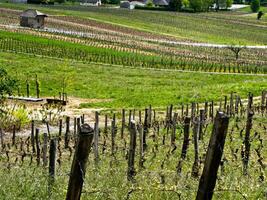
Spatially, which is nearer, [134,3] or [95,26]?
[95,26]

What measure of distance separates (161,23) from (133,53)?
5799 centimetres

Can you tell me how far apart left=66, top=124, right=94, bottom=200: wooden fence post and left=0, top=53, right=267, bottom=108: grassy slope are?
76.4 feet

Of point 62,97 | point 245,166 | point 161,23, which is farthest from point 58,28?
point 245,166

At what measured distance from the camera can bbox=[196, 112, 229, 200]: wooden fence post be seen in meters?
7.21

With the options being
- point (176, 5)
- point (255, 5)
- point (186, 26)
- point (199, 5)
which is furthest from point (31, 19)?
point (255, 5)

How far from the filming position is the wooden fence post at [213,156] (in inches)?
284

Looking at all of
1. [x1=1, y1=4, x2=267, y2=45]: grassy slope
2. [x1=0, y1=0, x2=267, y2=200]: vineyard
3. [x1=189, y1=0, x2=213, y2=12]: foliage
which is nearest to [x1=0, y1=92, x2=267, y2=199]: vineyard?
[x1=0, y1=0, x2=267, y2=200]: vineyard

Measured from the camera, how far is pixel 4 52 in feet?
178

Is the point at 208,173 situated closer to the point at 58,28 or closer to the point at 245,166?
the point at 245,166

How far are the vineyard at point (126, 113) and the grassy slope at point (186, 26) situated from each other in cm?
116

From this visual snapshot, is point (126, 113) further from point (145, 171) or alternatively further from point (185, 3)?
point (185, 3)

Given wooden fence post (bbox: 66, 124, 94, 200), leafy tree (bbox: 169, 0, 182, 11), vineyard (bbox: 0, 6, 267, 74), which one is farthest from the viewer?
leafy tree (bbox: 169, 0, 182, 11)

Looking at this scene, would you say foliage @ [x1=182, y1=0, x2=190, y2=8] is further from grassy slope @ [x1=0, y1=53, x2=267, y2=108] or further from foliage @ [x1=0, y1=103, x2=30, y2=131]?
Result: foliage @ [x1=0, y1=103, x2=30, y2=131]

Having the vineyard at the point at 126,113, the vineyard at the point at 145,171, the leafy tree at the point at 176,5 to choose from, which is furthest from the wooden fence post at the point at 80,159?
the leafy tree at the point at 176,5
